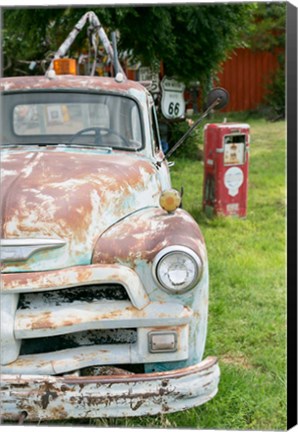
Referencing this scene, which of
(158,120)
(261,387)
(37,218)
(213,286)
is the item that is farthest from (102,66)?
(261,387)

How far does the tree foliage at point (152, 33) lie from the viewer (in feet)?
10.00

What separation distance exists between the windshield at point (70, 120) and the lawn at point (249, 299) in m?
0.60

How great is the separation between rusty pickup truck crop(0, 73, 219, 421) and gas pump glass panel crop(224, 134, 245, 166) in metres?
2.46

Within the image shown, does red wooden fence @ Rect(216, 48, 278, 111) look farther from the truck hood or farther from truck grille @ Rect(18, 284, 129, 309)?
truck grille @ Rect(18, 284, 129, 309)

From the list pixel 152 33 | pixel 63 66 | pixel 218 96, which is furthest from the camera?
pixel 152 33

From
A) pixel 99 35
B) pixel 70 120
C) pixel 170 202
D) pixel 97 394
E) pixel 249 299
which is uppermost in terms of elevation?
pixel 99 35

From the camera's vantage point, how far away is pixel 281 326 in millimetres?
3158

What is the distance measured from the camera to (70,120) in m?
2.90

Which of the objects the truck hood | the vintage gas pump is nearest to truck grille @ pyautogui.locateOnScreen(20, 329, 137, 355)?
the truck hood

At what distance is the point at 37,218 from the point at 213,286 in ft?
5.49

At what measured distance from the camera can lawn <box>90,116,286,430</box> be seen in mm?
2562

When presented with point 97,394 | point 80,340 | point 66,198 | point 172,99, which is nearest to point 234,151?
point 172,99

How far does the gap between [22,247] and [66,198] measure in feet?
0.80

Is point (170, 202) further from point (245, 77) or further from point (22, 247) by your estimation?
point (245, 77)
